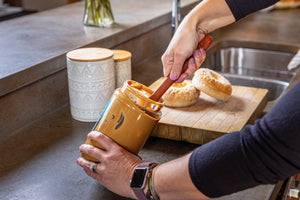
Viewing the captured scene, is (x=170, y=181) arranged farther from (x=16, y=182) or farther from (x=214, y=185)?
(x=16, y=182)

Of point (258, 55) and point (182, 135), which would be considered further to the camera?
point (258, 55)

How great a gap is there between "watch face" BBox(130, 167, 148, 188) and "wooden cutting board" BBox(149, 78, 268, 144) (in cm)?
26

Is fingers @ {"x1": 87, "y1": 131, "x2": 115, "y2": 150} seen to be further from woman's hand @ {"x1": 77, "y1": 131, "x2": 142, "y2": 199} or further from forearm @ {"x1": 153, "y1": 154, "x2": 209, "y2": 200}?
forearm @ {"x1": 153, "y1": 154, "x2": 209, "y2": 200}

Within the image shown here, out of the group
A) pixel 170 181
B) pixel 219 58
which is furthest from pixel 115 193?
pixel 219 58

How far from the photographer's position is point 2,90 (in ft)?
3.42

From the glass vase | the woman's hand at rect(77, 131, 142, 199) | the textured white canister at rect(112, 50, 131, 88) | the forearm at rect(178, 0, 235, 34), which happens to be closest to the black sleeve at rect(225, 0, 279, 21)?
the forearm at rect(178, 0, 235, 34)

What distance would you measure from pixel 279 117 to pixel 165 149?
0.47 meters

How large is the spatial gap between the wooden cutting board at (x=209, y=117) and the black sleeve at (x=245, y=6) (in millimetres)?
253

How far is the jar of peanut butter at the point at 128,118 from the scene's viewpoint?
83 cm

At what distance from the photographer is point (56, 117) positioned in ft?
3.92

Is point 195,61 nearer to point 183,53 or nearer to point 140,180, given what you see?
point 183,53

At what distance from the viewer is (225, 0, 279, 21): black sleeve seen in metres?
1.04

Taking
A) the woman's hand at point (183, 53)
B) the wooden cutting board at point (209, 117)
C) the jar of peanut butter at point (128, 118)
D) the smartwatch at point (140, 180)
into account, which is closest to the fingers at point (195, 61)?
the woman's hand at point (183, 53)

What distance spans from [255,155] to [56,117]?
2.42ft
